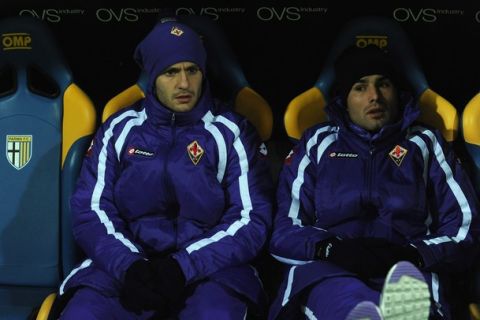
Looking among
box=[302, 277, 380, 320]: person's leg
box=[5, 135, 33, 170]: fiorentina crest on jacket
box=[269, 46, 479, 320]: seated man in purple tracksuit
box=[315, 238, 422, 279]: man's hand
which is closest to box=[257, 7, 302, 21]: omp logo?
box=[269, 46, 479, 320]: seated man in purple tracksuit

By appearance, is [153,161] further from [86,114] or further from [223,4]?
[223,4]

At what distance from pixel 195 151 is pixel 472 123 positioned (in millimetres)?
778

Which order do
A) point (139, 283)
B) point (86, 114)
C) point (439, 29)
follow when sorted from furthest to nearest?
point (439, 29) → point (86, 114) → point (139, 283)

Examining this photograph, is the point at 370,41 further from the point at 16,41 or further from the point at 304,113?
the point at 16,41

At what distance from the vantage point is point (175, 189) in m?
2.20

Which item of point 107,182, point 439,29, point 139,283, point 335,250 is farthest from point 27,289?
point 439,29

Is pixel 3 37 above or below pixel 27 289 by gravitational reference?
above

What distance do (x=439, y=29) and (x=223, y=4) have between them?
75 centimetres

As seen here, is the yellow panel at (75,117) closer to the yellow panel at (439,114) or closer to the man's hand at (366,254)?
the man's hand at (366,254)

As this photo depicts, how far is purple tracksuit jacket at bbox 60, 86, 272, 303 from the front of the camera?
2.15 metres

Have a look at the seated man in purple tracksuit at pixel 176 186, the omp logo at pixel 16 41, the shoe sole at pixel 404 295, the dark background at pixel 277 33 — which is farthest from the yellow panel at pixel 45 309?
the dark background at pixel 277 33

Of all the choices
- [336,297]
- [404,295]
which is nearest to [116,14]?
[336,297]

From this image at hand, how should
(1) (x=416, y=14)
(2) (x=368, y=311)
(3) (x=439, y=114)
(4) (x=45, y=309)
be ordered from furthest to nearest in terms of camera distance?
(1) (x=416, y=14) → (3) (x=439, y=114) → (4) (x=45, y=309) → (2) (x=368, y=311)

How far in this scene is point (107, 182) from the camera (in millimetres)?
2227
